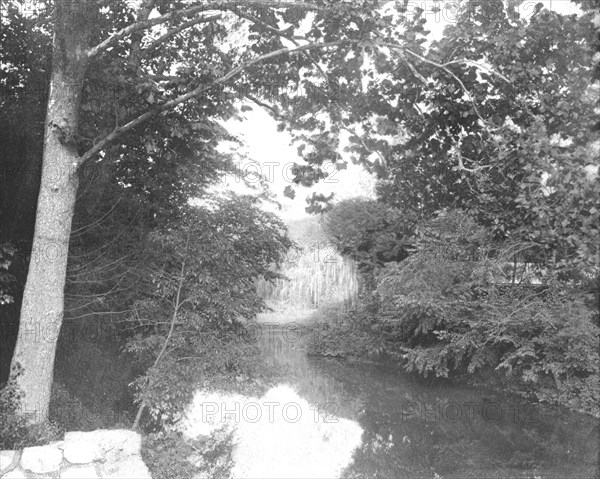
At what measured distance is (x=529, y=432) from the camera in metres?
7.55

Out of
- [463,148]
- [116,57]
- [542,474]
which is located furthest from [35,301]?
[542,474]

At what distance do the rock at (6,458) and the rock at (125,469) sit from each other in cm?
63

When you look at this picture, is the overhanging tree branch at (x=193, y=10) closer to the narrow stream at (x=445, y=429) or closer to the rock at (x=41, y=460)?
the rock at (x=41, y=460)

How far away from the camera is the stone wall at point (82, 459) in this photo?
3746 millimetres

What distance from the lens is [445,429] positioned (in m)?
7.77

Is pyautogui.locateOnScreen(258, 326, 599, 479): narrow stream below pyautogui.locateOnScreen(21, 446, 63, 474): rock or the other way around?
below

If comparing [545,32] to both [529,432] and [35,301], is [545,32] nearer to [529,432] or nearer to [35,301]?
[35,301]

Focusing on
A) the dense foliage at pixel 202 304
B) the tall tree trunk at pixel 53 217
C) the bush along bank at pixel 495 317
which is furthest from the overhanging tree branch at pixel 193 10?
the bush along bank at pixel 495 317

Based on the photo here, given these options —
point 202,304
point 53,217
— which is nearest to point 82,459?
point 53,217

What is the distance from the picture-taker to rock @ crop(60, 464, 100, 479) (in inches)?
149

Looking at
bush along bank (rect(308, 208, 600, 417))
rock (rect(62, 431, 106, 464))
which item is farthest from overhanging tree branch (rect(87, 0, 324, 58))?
bush along bank (rect(308, 208, 600, 417))

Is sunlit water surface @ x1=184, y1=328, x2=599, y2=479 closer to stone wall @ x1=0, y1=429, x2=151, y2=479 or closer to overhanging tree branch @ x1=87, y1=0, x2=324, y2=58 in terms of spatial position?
stone wall @ x1=0, y1=429, x2=151, y2=479

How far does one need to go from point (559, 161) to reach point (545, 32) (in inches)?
58.0

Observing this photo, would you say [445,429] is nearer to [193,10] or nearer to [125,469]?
[125,469]
